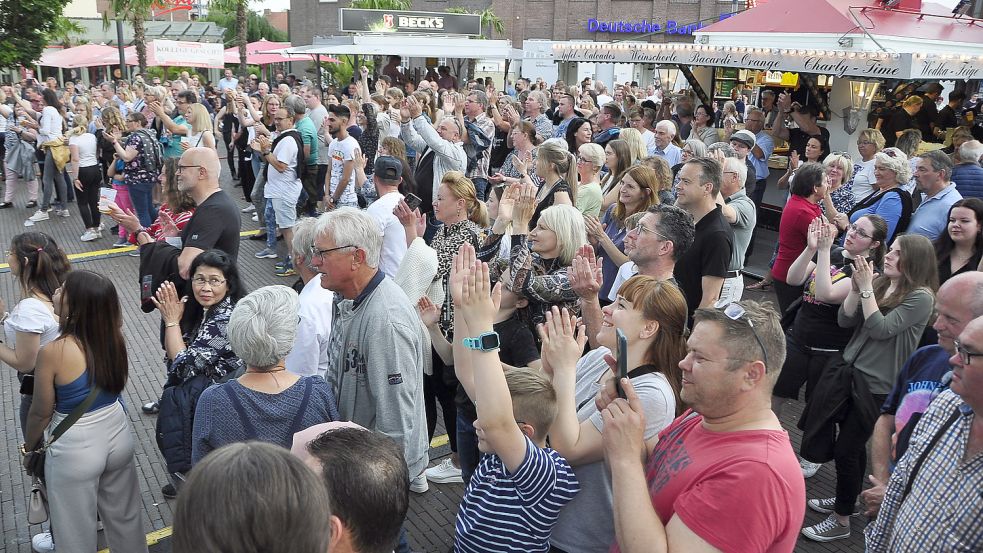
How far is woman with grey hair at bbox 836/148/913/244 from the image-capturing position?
6.17 meters

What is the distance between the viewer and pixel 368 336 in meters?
3.22

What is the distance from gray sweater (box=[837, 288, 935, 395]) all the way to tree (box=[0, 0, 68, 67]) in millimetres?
21934

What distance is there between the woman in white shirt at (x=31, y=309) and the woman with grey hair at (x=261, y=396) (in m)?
1.35

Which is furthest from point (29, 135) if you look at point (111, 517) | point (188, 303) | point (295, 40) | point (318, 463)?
point (295, 40)

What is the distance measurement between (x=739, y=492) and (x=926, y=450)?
840 millimetres

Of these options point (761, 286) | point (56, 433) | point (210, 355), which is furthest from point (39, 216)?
point (761, 286)

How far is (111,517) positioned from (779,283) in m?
5.12

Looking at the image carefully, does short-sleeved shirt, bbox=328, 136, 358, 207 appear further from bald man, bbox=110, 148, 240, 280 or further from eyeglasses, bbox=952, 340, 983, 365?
eyeglasses, bbox=952, 340, 983, 365

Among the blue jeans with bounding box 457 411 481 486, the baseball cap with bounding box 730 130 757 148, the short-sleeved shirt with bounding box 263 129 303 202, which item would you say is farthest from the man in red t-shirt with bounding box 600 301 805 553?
the short-sleeved shirt with bounding box 263 129 303 202

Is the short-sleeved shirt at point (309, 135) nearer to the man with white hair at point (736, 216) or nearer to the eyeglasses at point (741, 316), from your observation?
the man with white hair at point (736, 216)

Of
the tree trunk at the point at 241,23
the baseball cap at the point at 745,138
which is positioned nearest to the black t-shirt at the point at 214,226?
the baseball cap at the point at 745,138

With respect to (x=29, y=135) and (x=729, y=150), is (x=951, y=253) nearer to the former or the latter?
(x=729, y=150)

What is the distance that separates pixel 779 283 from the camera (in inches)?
241

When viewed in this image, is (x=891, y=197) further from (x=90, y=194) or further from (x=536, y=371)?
(x=90, y=194)
